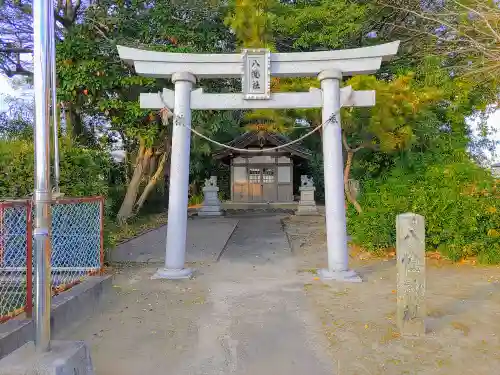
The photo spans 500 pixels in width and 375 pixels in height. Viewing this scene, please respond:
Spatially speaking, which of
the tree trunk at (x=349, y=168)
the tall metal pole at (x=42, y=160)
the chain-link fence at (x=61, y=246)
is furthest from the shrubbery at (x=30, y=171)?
the tree trunk at (x=349, y=168)

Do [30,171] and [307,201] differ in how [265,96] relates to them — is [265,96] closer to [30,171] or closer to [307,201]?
[30,171]

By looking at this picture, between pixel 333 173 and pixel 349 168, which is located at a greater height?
pixel 349 168

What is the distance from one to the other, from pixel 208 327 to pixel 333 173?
340 centimetres

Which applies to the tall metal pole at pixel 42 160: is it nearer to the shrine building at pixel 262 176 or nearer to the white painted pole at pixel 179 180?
the white painted pole at pixel 179 180

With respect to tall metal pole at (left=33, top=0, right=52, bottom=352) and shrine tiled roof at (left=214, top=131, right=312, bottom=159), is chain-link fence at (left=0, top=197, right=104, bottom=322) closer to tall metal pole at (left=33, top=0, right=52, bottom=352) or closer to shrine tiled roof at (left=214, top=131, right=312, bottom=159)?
tall metal pole at (left=33, top=0, right=52, bottom=352)

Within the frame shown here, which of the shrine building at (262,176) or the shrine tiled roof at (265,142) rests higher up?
the shrine tiled roof at (265,142)

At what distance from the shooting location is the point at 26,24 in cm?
1152

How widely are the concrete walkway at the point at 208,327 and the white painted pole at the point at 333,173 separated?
2.59ft

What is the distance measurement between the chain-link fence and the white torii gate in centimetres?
128

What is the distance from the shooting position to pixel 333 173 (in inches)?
255

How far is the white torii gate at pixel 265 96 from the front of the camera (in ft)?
21.0

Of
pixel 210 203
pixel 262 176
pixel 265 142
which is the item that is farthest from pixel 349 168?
pixel 262 176

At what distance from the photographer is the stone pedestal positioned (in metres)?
18.7

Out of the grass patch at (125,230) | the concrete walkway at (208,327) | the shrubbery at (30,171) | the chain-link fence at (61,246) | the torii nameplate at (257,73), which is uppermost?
the torii nameplate at (257,73)
